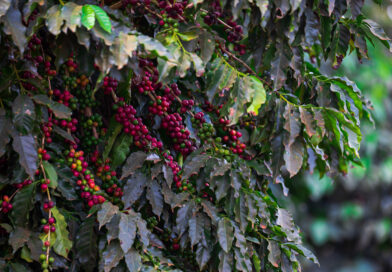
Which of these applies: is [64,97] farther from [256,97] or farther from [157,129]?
[256,97]

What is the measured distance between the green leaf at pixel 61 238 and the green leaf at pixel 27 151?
0.58 ft

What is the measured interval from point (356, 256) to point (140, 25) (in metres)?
3.96

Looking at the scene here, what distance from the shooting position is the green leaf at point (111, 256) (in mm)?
1368

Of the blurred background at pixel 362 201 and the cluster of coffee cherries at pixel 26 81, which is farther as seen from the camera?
the blurred background at pixel 362 201

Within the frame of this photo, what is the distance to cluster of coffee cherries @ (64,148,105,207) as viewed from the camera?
1498mm

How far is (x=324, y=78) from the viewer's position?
1.81 meters

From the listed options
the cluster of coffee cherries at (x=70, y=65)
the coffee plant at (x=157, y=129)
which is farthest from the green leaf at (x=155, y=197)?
the cluster of coffee cherries at (x=70, y=65)

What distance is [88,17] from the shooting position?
3.99 ft

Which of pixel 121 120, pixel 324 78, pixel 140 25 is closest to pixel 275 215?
pixel 324 78

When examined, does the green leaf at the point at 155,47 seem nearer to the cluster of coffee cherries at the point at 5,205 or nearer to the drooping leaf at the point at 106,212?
the drooping leaf at the point at 106,212

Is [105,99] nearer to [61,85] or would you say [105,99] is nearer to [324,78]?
[61,85]

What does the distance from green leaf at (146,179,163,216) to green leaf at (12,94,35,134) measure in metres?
0.42

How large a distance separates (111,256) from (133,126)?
17.3 inches

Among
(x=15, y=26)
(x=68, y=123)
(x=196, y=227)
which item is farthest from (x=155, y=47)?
(x=196, y=227)
